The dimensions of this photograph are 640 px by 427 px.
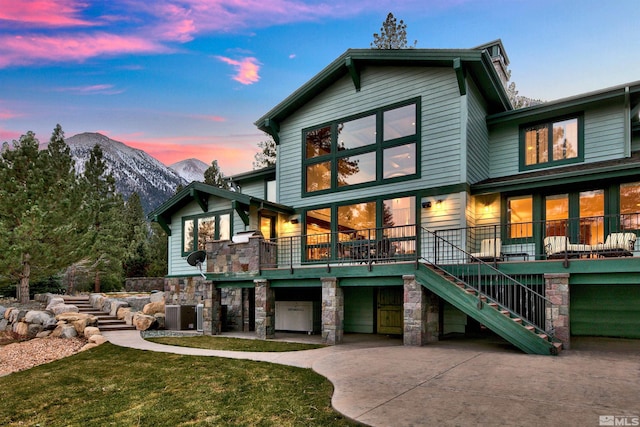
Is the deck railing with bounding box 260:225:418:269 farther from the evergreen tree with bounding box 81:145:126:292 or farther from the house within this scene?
the evergreen tree with bounding box 81:145:126:292

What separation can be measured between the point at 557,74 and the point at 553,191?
860 inches

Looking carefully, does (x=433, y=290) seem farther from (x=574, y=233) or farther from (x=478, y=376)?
(x=574, y=233)

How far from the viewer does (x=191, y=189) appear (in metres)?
15.6

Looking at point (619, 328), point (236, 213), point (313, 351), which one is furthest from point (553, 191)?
point (236, 213)

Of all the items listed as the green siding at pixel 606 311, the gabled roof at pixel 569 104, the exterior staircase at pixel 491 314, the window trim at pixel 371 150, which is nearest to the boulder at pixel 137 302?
the window trim at pixel 371 150

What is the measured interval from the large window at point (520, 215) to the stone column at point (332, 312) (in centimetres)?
528

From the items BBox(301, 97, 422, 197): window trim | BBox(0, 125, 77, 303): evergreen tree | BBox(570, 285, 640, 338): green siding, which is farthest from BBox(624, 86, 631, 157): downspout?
BBox(0, 125, 77, 303): evergreen tree

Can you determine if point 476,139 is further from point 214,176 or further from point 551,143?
point 214,176

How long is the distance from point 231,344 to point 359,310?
465 cm

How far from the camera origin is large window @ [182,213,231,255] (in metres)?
15.4

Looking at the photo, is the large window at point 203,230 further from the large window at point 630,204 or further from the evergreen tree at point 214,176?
the evergreen tree at point 214,176

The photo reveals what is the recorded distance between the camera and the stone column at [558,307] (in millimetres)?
8258

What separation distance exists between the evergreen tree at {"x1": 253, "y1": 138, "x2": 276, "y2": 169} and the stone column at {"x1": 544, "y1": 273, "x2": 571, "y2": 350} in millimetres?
23468

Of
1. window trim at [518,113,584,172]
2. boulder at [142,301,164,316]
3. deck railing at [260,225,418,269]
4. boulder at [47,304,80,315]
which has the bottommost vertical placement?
boulder at [142,301,164,316]
